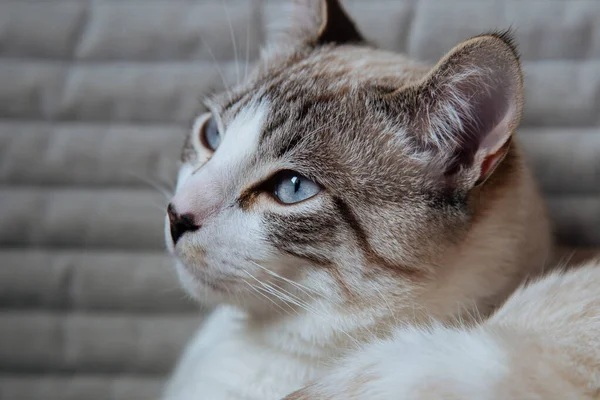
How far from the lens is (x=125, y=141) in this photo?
130 cm

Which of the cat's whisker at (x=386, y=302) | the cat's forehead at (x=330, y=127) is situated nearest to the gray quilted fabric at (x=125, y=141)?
the cat's forehead at (x=330, y=127)

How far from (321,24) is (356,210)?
1.33 feet

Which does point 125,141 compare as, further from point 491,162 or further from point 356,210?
point 491,162

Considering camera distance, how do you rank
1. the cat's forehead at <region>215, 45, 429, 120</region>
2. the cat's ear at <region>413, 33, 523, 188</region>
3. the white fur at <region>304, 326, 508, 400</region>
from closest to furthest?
the white fur at <region>304, 326, 508, 400</region>
the cat's ear at <region>413, 33, 523, 188</region>
the cat's forehead at <region>215, 45, 429, 120</region>

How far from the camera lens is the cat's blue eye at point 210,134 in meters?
1.00

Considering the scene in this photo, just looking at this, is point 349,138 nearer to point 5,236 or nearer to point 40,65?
point 40,65

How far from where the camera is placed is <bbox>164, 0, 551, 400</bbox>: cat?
0.81 metres

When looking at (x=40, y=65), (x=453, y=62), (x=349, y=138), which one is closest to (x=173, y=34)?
(x=40, y=65)

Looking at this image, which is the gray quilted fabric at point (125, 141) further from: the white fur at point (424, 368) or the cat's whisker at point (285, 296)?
the white fur at point (424, 368)

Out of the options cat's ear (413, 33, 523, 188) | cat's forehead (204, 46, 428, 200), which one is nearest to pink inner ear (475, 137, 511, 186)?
cat's ear (413, 33, 523, 188)

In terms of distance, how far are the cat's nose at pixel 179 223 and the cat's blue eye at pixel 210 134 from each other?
181 mm

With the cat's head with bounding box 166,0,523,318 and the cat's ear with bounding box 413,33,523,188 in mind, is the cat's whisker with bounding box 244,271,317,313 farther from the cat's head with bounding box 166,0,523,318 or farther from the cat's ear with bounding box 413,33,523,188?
the cat's ear with bounding box 413,33,523,188

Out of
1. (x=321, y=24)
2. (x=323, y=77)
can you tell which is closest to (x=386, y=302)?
(x=323, y=77)

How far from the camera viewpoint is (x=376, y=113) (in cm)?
87
